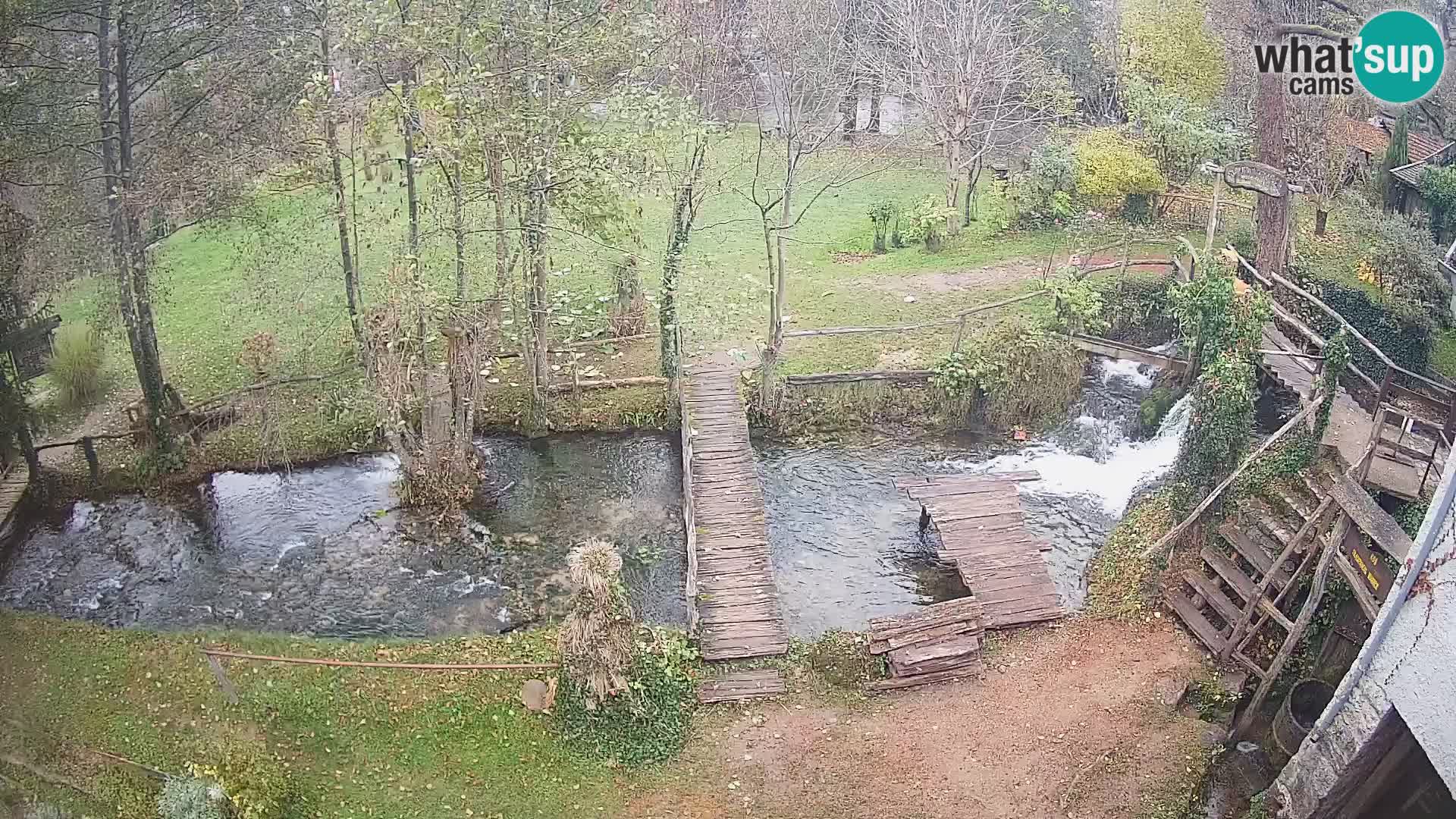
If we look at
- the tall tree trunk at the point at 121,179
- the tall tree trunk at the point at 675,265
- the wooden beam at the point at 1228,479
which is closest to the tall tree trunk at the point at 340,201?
the tall tree trunk at the point at 121,179

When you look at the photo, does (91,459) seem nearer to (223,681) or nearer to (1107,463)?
(223,681)

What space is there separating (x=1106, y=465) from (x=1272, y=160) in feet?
30.8

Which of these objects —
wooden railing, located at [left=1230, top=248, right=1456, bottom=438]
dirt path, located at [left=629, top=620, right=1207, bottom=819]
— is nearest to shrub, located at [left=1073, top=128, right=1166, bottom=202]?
wooden railing, located at [left=1230, top=248, right=1456, bottom=438]

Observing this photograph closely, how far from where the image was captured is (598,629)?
45.5 feet

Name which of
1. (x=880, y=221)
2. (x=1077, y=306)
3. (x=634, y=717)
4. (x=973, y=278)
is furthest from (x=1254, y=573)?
(x=880, y=221)

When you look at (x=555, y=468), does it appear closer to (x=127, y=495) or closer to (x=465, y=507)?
(x=465, y=507)

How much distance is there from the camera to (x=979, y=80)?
29828 mm

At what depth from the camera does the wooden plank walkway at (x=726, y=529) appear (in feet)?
52.8

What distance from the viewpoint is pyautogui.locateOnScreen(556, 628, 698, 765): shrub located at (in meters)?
14.1

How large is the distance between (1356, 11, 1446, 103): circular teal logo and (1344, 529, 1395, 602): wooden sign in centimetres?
Result: 1024

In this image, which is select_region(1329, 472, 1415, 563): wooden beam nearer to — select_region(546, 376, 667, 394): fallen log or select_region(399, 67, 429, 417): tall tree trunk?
select_region(546, 376, 667, 394): fallen log

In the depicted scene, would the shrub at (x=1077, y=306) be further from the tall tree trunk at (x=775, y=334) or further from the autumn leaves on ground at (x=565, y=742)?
the autumn leaves on ground at (x=565, y=742)

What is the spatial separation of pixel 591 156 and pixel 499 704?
31.8 feet

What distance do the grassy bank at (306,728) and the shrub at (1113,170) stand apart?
19656 millimetres
